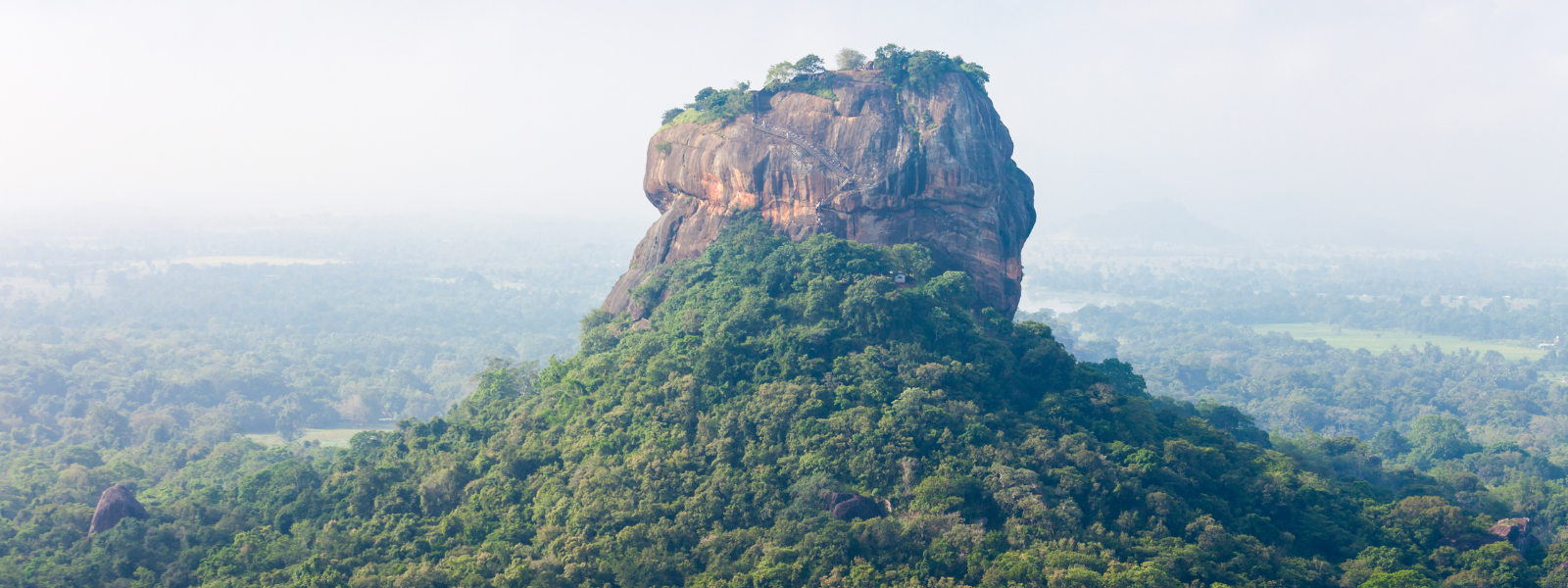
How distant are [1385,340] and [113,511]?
11825 cm

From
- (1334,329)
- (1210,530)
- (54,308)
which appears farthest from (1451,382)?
(54,308)

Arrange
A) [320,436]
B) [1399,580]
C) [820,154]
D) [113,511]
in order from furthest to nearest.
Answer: [320,436], [820,154], [113,511], [1399,580]

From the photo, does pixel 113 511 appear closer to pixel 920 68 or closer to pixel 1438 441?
pixel 920 68

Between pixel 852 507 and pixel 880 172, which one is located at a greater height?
pixel 880 172

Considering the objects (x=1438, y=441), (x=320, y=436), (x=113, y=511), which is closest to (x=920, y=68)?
(x=113, y=511)

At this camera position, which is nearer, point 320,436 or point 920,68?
point 920,68

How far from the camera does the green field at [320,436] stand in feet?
221

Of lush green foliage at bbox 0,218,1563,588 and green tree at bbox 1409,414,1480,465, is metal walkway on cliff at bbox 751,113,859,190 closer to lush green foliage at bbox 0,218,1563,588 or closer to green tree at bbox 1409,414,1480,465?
lush green foliage at bbox 0,218,1563,588

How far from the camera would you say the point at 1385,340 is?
386 ft

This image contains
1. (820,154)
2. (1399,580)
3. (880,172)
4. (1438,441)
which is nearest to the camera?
(1399,580)

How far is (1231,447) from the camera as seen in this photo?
3189cm

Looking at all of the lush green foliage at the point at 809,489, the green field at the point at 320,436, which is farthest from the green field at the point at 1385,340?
the green field at the point at 320,436

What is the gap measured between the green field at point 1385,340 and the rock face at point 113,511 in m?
103

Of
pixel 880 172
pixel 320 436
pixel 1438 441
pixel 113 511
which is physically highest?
pixel 880 172
